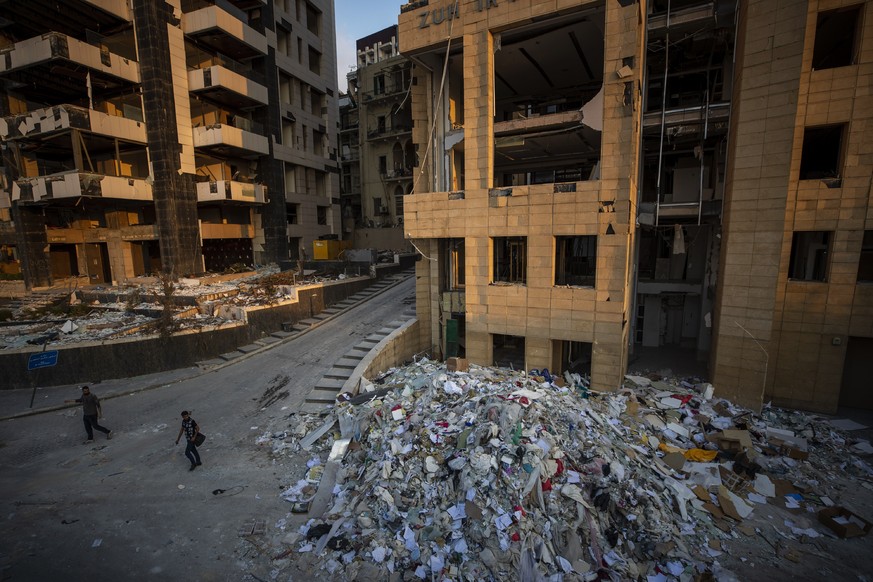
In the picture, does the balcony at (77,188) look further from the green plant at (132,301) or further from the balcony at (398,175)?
the balcony at (398,175)

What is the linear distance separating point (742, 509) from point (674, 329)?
12.7 metres

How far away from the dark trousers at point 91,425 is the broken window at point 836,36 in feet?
82.6

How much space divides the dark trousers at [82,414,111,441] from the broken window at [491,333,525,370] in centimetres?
1297

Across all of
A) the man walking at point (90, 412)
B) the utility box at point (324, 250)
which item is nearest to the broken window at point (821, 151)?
the man walking at point (90, 412)

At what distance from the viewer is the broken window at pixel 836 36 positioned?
40.0 feet

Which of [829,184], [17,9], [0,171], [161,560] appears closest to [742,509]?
[829,184]

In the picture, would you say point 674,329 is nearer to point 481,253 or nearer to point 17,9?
point 481,253


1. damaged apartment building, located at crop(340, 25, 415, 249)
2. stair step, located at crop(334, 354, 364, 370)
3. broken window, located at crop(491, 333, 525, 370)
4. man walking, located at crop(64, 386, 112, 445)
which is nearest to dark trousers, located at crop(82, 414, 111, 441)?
man walking, located at crop(64, 386, 112, 445)

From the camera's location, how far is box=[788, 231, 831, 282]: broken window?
1371 centimetres

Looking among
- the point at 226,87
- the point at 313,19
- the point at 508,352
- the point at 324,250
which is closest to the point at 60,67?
the point at 226,87

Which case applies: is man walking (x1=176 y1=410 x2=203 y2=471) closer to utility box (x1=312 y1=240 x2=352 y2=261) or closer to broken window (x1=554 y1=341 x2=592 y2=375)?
broken window (x1=554 y1=341 x2=592 y2=375)

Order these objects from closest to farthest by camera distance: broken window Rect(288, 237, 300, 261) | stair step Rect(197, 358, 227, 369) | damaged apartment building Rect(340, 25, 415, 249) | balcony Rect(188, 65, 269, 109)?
stair step Rect(197, 358, 227, 369) → balcony Rect(188, 65, 269, 109) → broken window Rect(288, 237, 300, 261) → damaged apartment building Rect(340, 25, 415, 249)

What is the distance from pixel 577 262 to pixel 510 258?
17.4 feet

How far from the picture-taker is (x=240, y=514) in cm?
811
